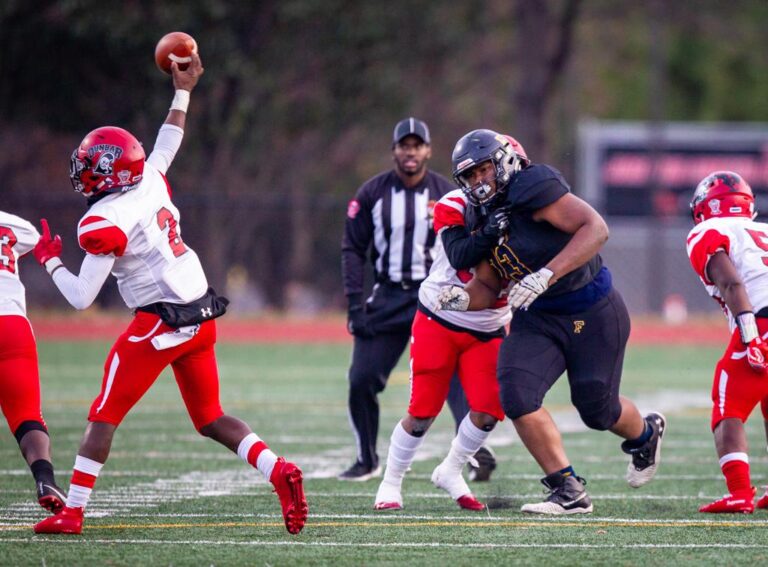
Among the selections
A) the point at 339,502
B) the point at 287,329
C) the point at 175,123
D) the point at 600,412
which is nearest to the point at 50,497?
the point at 339,502

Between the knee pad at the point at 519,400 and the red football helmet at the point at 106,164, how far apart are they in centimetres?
190

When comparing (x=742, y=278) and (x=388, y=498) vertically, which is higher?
(x=742, y=278)

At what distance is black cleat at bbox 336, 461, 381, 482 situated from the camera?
7508 millimetres

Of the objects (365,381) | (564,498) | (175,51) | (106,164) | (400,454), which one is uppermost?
(175,51)

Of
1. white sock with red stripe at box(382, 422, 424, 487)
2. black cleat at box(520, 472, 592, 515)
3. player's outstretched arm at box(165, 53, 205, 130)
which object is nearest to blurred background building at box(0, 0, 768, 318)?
player's outstretched arm at box(165, 53, 205, 130)

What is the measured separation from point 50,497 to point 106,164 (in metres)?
1.42

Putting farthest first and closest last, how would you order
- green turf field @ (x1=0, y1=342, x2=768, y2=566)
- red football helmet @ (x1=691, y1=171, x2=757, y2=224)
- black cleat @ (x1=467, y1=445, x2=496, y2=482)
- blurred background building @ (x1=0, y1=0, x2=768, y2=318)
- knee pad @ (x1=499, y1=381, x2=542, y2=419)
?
blurred background building @ (x1=0, y1=0, x2=768, y2=318) < black cleat @ (x1=467, y1=445, x2=496, y2=482) < red football helmet @ (x1=691, y1=171, x2=757, y2=224) < knee pad @ (x1=499, y1=381, x2=542, y2=419) < green turf field @ (x1=0, y1=342, x2=768, y2=566)

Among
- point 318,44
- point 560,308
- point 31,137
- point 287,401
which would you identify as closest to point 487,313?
point 560,308

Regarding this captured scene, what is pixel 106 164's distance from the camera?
5.45m

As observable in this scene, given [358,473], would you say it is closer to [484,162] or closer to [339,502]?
[339,502]

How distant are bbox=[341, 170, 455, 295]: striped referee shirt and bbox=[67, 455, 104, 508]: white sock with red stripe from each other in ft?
8.47

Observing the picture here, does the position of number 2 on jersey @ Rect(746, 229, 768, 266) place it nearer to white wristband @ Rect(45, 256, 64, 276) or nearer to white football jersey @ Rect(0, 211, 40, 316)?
white wristband @ Rect(45, 256, 64, 276)

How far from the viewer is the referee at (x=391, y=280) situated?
7.54 meters

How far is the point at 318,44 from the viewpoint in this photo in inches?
1040
